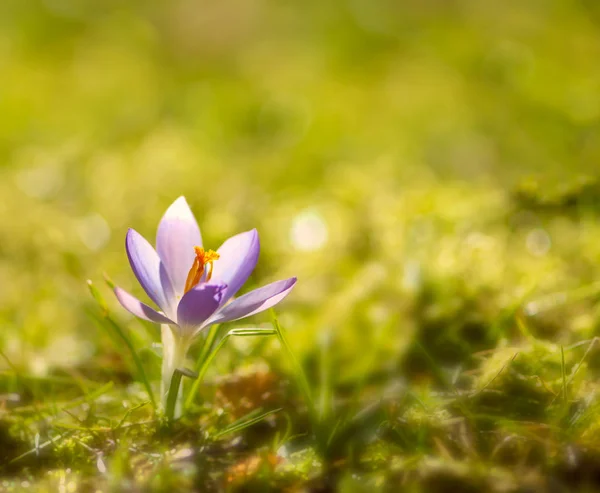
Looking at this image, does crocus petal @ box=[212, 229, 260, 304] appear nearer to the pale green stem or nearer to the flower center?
the flower center

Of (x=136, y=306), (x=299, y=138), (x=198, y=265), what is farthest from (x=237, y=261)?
(x=299, y=138)

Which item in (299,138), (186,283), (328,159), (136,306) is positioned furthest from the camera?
(299,138)

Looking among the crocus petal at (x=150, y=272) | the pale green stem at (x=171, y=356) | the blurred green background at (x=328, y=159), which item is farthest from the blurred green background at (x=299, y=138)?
the crocus petal at (x=150, y=272)

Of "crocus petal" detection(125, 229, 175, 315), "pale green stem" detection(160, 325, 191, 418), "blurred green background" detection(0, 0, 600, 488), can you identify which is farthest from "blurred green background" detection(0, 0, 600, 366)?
"crocus petal" detection(125, 229, 175, 315)

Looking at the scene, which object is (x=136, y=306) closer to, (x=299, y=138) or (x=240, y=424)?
(x=240, y=424)

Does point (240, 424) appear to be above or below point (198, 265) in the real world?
below

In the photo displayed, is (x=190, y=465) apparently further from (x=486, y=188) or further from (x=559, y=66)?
(x=559, y=66)
